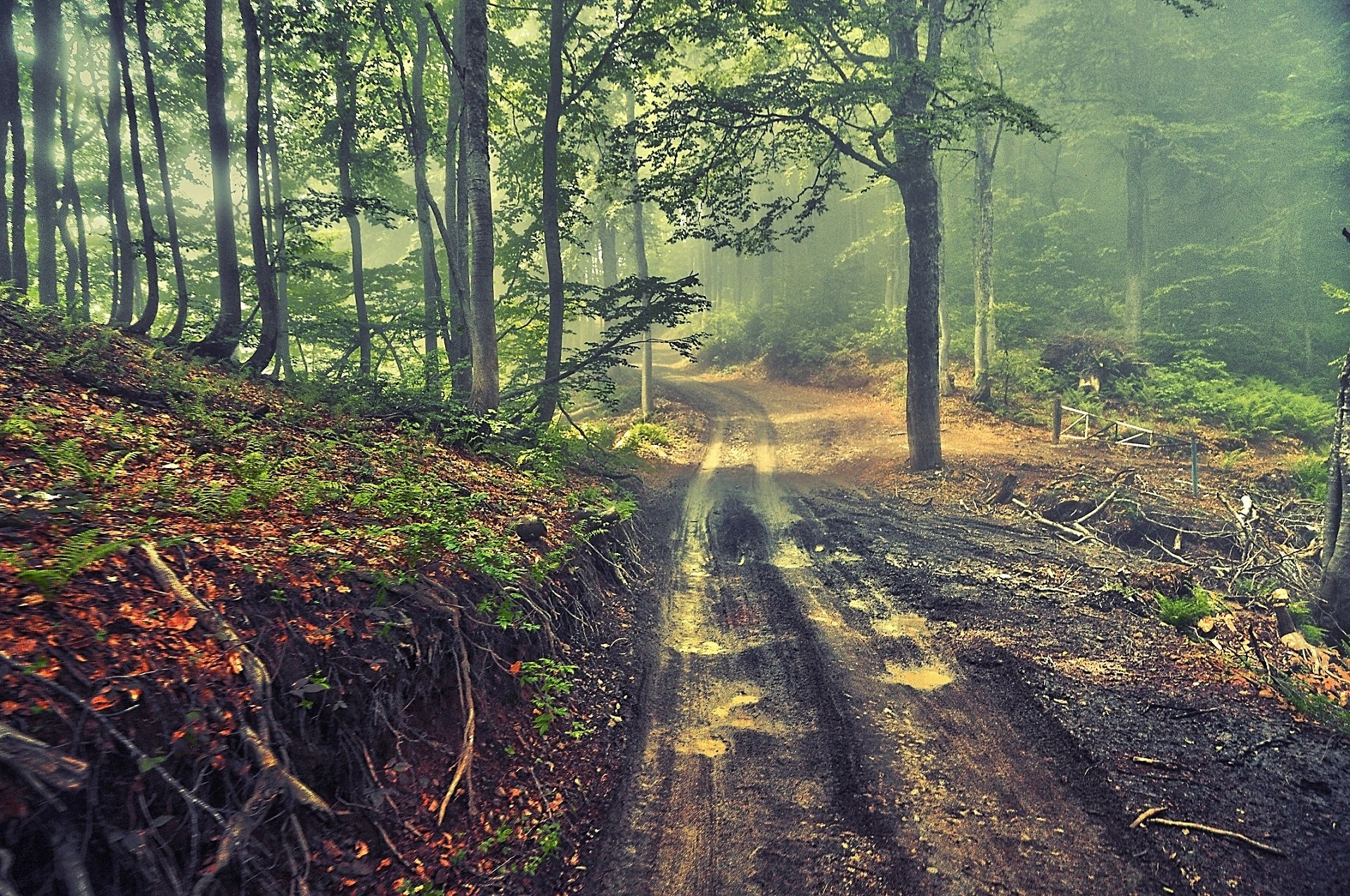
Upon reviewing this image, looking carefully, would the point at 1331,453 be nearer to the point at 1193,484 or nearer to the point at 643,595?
the point at 1193,484

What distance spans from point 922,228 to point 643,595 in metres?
12.2

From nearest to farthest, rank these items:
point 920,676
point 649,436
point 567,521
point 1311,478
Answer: point 920,676, point 567,521, point 1311,478, point 649,436

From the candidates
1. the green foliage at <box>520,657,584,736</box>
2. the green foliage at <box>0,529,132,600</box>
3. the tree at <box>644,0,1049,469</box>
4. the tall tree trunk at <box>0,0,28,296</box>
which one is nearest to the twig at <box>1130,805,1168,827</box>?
the green foliage at <box>520,657,584,736</box>

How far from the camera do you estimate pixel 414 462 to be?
8.23 m

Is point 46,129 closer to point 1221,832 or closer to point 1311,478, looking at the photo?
point 1221,832

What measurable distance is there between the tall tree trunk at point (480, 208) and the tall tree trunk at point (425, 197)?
175 cm

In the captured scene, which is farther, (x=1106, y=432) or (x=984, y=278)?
(x=984, y=278)

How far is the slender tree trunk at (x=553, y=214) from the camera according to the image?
12.6 meters

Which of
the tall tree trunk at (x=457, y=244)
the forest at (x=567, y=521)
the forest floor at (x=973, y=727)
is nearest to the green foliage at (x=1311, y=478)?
the forest at (x=567, y=521)

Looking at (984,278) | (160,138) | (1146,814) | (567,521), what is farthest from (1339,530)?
(984,278)

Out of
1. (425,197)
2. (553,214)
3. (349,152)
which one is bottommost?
(553,214)

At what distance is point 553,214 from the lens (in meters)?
12.8

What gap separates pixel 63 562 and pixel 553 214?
435 inches

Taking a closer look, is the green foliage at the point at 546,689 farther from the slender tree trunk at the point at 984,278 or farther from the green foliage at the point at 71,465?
the slender tree trunk at the point at 984,278
